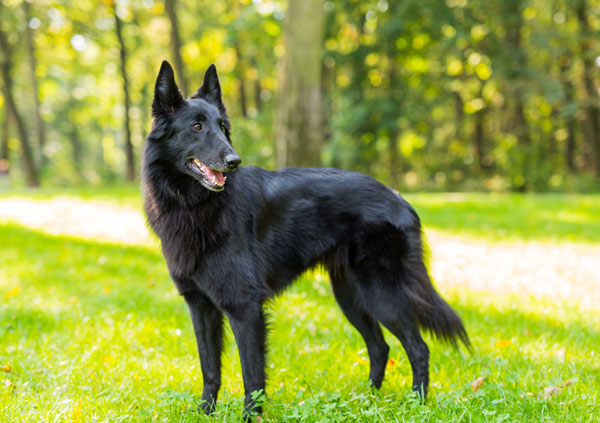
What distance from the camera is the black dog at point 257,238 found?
2.73 m

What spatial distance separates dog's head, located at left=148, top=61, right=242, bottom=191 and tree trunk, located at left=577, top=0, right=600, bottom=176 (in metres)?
18.1

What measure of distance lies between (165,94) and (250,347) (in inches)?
63.0

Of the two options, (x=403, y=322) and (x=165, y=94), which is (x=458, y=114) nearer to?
(x=403, y=322)

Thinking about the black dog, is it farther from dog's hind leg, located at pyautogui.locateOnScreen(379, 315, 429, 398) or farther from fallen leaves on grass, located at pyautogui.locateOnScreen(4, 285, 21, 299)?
fallen leaves on grass, located at pyautogui.locateOnScreen(4, 285, 21, 299)

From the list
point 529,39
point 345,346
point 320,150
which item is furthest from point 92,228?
point 529,39

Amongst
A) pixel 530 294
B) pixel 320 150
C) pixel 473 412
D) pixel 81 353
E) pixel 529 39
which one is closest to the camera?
pixel 473 412

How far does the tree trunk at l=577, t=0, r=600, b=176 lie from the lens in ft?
55.5

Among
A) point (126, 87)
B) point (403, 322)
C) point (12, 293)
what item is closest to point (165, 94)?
point (403, 322)

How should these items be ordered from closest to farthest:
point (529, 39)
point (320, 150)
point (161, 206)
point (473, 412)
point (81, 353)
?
1. point (473, 412)
2. point (161, 206)
3. point (81, 353)
4. point (320, 150)
5. point (529, 39)

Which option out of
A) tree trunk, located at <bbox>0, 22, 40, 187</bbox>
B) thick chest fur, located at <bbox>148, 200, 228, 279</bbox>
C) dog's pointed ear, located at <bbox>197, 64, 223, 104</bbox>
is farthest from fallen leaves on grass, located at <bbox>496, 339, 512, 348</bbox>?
tree trunk, located at <bbox>0, 22, 40, 187</bbox>

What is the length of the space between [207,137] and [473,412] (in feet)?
7.31

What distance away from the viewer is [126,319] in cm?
429

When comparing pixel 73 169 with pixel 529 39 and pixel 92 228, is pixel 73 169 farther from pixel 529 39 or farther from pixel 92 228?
pixel 529 39

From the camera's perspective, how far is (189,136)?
2.79m
